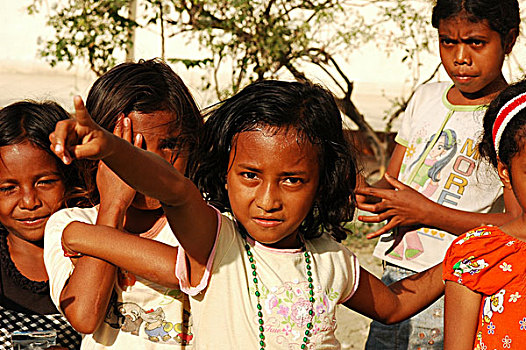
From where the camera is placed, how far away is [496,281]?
2033 mm

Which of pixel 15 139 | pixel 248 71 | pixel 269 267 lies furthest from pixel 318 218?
pixel 248 71

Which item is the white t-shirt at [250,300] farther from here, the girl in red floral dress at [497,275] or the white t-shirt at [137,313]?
the girl in red floral dress at [497,275]

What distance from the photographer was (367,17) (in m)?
9.16

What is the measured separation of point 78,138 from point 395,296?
3.75 ft

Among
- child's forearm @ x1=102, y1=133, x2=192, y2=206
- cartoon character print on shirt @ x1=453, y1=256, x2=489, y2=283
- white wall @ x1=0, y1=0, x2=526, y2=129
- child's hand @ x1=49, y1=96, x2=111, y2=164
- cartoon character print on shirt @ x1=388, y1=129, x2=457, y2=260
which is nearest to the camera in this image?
child's hand @ x1=49, y1=96, x2=111, y2=164

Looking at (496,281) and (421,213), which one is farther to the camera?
(421,213)


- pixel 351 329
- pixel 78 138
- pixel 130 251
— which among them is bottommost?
pixel 351 329

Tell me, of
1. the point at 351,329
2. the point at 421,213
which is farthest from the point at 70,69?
the point at 421,213

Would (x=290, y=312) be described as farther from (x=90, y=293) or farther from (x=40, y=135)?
(x=40, y=135)

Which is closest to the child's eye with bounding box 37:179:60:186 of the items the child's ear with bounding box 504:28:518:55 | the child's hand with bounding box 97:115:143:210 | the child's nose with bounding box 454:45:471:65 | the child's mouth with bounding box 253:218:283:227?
the child's hand with bounding box 97:115:143:210

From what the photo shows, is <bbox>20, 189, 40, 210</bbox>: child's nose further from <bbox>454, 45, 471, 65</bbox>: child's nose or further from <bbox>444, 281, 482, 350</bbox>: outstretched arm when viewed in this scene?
<bbox>454, 45, 471, 65</bbox>: child's nose

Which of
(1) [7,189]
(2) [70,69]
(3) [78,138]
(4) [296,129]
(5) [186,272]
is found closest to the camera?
(3) [78,138]

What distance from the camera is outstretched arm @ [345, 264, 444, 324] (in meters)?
2.21

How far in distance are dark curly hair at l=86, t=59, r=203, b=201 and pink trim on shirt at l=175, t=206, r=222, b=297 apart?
37 cm
